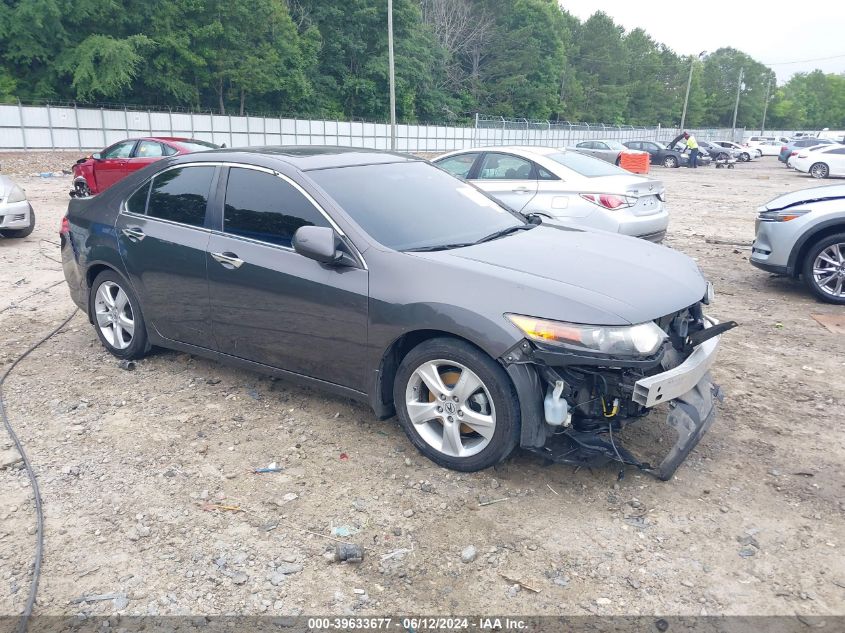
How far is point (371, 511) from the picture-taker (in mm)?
3459

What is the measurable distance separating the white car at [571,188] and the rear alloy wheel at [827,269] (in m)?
1.78

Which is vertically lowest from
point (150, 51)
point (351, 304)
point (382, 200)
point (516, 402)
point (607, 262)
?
point (516, 402)

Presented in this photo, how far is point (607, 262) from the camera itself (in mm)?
4020

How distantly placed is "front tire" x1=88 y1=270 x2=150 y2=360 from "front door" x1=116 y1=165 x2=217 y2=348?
7.4 inches

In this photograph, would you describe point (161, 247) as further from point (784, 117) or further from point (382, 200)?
point (784, 117)

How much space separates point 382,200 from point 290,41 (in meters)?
46.7

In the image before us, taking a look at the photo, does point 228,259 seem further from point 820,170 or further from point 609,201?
point 820,170

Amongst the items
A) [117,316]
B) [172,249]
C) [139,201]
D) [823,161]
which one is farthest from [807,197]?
[823,161]

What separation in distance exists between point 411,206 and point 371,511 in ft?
6.35

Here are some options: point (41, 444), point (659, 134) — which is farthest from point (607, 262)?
point (659, 134)

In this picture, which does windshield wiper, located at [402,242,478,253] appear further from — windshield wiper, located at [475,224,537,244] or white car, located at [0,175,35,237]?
white car, located at [0,175,35,237]

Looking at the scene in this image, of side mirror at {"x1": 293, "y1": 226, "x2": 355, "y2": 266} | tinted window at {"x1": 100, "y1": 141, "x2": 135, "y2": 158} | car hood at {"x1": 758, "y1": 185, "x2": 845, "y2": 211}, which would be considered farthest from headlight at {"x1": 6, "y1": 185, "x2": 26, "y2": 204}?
car hood at {"x1": 758, "y1": 185, "x2": 845, "y2": 211}

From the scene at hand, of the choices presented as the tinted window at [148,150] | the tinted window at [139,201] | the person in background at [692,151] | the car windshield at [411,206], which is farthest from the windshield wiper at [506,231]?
the person in background at [692,151]

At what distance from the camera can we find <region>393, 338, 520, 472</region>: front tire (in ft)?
11.4
